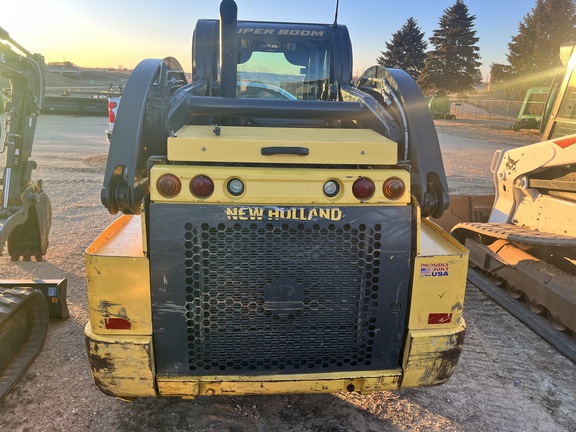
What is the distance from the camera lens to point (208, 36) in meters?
4.86

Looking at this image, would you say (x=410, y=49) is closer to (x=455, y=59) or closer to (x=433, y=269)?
(x=455, y=59)

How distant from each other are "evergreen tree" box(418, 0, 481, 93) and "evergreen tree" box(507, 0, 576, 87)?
4189 mm

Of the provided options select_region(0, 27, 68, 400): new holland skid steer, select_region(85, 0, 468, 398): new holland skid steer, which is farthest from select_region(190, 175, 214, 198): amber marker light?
select_region(0, 27, 68, 400): new holland skid steer

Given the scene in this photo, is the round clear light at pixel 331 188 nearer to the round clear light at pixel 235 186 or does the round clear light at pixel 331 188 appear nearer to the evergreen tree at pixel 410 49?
the round clear light at pixel 235 186

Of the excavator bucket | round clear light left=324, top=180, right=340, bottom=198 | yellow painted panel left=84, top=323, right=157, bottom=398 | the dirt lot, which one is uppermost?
round clear light left=324, top=180, right=340, bottom=198

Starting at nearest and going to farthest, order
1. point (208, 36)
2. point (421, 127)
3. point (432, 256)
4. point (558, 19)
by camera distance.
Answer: point (432, 256)
point (421, 127)
point (208, 36)
point (558, 19)

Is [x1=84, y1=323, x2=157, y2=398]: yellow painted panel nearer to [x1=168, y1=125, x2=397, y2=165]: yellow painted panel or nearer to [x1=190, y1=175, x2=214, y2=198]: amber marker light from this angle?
[x1=190, y1=175, x2=214, y2=198]: amber marker light

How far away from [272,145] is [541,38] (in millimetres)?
54110

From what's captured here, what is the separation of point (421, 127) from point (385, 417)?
1965mm

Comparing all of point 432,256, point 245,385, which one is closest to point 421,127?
point 432,256

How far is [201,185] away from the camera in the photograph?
257 cm

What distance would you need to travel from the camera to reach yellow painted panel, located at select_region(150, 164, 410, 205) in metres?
2.56

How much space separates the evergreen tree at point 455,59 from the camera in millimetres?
49812

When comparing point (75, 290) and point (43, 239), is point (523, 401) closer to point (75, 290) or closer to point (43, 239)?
point (75, 290)
